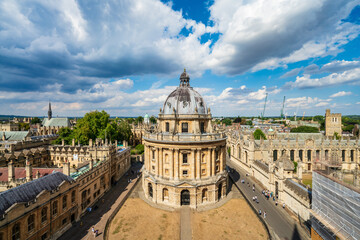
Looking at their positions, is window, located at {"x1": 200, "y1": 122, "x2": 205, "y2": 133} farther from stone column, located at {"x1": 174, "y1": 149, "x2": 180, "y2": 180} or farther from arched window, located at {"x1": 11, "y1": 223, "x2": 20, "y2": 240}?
arched window, located at {"x1": 11, "y1": 223, "x2": 20, "y2": 240}

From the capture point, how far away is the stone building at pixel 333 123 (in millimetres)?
97688

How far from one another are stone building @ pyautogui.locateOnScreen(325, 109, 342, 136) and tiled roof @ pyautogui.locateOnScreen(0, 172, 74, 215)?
12232 centimetres

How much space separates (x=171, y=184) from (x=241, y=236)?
13.5 m

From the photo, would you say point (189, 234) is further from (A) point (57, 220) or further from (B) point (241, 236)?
(A) point (57, 220)

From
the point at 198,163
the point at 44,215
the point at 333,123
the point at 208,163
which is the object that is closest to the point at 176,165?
the point at 198,163

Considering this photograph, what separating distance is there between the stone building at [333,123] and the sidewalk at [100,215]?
10910 cm

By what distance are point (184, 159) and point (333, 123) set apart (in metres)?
105

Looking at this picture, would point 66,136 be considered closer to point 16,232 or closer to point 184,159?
point 16,232

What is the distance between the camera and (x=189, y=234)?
25297mm

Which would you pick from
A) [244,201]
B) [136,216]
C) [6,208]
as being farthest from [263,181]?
[6,208]

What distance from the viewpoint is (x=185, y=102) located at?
36844 millimetres

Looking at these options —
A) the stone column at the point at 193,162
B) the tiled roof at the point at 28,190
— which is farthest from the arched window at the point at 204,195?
the tiled roof at the point at 28,190

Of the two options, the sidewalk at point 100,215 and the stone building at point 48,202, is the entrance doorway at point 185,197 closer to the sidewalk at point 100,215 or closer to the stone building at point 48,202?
the sidewalk at point 100,215

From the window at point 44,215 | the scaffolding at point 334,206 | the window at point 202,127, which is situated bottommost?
the window at point 44,215
